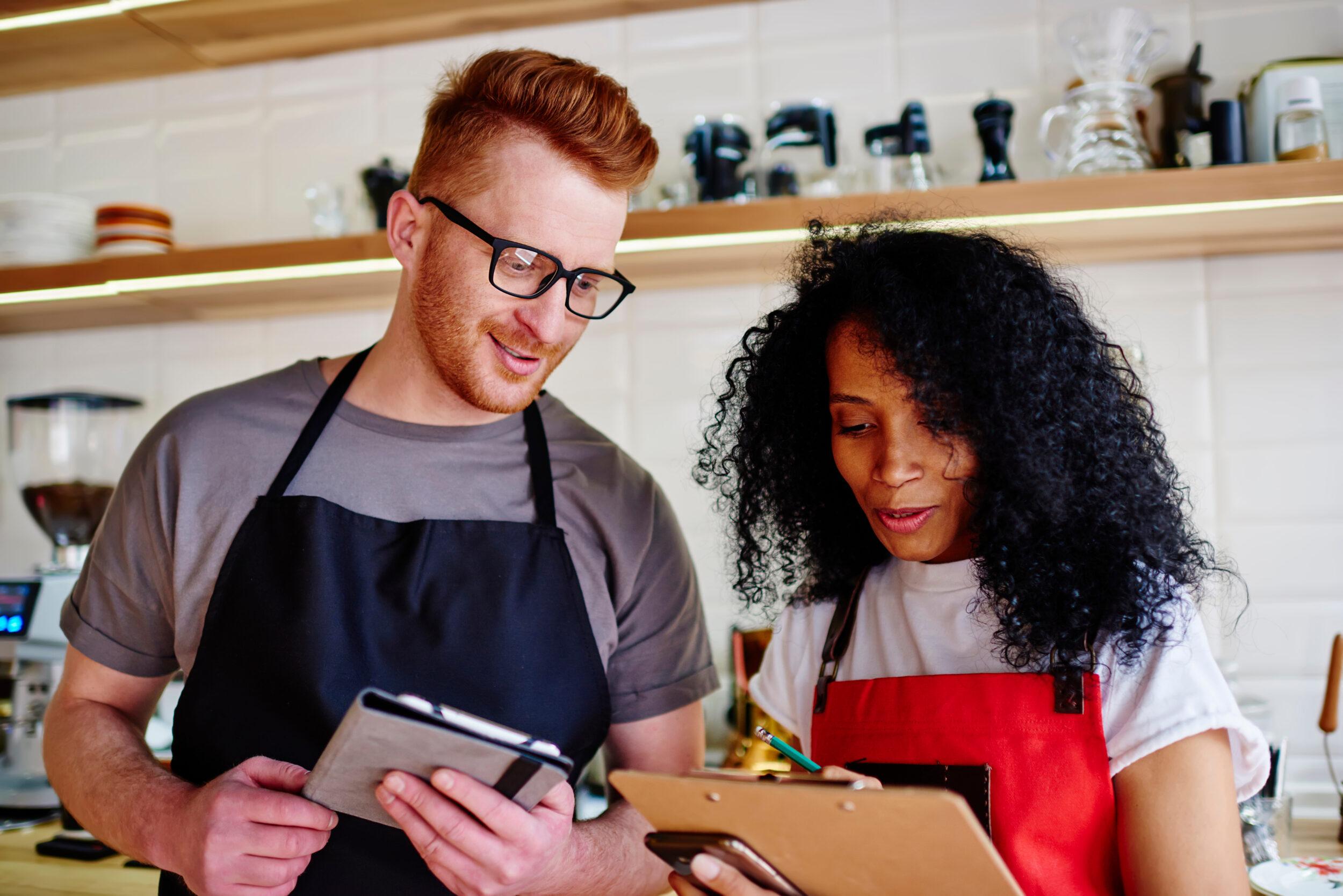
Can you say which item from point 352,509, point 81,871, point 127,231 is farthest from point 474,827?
point 127,231

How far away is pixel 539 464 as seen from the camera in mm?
1419

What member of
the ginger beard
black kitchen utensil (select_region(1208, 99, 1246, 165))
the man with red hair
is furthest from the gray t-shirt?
black kitchen utensil (select_region(1208, 99, 1246, 165))

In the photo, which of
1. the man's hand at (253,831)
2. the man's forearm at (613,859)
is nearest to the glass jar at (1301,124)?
the man's forearm at (613,859)

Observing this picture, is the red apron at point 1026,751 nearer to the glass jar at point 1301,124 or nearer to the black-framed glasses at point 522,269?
the black-framed glasses at point 522,269

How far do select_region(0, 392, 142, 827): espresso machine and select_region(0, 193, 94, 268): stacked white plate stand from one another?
290 millimetres

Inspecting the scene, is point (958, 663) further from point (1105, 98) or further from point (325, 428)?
point (1105, 98)

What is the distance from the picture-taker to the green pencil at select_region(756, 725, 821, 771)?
0.97 metres

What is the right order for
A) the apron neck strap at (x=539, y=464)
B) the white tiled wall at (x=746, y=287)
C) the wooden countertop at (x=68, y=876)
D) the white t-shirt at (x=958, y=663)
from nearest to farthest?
the white t-shirt at (x=958, y=663) → the apron neck strap at (x=539, y=464) → the wooden countertop at (x=68, y=876) → the white tiled wall at (x=746, y=287)

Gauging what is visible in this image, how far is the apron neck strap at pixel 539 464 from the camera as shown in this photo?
4.54ft

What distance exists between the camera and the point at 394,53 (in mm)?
2312

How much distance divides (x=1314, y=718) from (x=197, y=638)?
1836 millimetres

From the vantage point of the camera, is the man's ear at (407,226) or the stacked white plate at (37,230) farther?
the stacked white plate at (37,230)

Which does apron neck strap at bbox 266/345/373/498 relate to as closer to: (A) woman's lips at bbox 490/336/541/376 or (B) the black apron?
(B) the black apron

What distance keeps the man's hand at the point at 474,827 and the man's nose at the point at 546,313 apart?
21.4 inches
